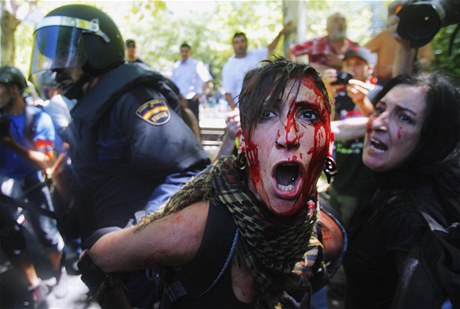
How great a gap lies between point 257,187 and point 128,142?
1.04 metres

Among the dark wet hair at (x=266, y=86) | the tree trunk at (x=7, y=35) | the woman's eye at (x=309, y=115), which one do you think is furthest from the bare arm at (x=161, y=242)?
the tree trunk at (x=7, y=35)

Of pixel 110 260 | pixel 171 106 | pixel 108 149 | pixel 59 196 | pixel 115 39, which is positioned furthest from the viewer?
pixel 59 196

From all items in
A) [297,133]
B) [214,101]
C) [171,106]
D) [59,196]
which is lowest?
[214,101]

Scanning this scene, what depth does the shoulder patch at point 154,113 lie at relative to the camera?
208 centimetres

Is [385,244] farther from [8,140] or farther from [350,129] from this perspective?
[8,140]

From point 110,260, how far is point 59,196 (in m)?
1.90

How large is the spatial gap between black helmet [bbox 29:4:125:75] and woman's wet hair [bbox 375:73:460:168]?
180 cm

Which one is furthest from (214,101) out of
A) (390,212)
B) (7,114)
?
(390,212)

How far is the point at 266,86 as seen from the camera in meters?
1.37

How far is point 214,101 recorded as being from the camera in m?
33.6

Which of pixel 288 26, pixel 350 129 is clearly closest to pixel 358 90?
pixel 350 129

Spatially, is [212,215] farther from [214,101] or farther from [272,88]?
[214,101]

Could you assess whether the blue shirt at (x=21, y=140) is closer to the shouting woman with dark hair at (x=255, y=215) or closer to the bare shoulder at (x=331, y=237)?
the shouting woman with dark hair at (x=255, y=215)

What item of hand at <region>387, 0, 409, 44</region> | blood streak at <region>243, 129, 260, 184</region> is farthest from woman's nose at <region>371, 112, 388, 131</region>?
blood streak at <region>243, 129, 260, 184</region>
